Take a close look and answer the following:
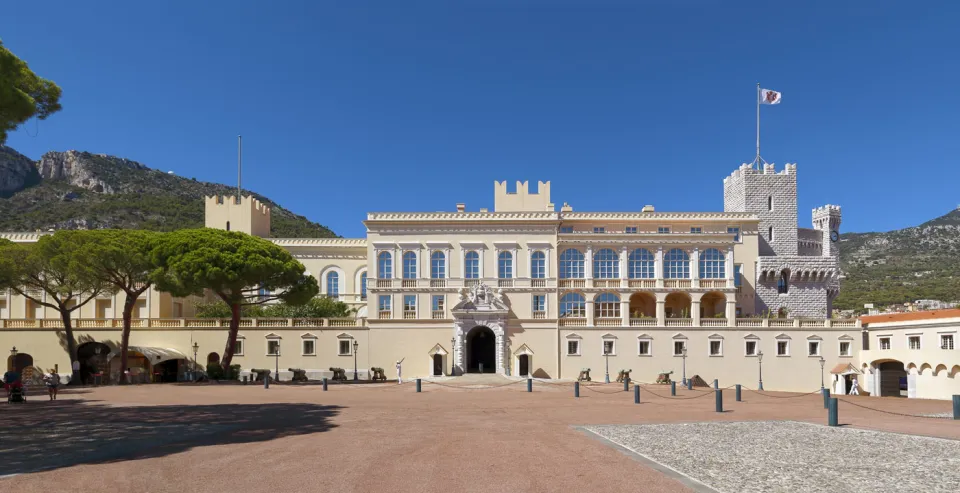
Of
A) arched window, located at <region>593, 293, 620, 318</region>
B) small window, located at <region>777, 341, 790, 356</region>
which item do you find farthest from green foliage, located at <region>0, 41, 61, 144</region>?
small window, located at <region>777, 341, 790, 356</region>

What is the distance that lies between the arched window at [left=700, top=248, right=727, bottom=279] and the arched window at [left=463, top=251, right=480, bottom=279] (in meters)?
16.9

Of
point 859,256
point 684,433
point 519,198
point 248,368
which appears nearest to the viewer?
point 684,433

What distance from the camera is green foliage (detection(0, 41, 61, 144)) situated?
66.6 ft

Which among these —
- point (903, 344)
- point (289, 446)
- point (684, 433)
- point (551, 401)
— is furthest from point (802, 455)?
point (903, 344)

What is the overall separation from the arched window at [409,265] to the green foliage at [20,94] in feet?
103

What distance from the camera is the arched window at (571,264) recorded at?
53.5 m

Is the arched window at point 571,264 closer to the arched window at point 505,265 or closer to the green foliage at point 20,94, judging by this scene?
the arched window at point 505,265

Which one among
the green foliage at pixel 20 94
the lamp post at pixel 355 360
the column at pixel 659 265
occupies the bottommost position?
the lamp post at pixel 355 360

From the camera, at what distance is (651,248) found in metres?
53.2

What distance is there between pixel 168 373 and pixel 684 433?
4297cm

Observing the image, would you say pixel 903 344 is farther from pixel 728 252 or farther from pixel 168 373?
pixel 168 373

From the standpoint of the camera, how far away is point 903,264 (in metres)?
117

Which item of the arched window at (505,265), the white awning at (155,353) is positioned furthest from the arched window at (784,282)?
the white awning at (155,353)

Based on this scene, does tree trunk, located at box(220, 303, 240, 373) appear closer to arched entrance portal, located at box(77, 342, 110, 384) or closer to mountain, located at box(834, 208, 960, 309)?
arched entrance portal, located at box(77, 342, 110, 384)
